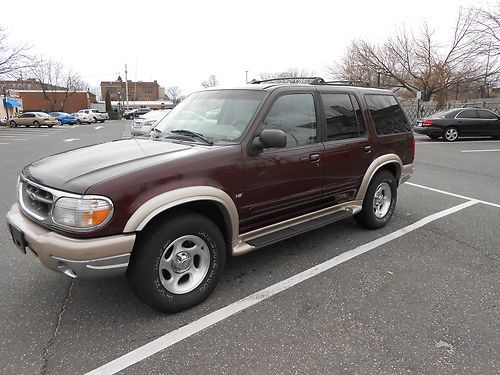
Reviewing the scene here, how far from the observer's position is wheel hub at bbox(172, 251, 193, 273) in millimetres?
2912

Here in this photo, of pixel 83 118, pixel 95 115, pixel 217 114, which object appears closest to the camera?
pixel 217 114

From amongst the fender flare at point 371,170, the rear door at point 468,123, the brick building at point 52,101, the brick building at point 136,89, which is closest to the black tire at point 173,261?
the fender flare at point 371,170

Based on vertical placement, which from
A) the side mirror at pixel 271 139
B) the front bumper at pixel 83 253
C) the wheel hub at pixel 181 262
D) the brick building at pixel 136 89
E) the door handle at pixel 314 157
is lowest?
the wheel hub at pixel 181 262

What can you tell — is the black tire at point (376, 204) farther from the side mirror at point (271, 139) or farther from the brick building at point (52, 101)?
the brick building at point (52, 101)

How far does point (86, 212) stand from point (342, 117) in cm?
289

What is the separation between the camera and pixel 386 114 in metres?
4.79

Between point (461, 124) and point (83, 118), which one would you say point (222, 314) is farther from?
point (83, 118)

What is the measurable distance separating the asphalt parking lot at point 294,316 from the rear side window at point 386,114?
1407 mm

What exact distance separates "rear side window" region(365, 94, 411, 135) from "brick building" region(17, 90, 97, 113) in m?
75.0

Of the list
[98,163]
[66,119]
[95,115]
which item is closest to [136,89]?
[95,115]

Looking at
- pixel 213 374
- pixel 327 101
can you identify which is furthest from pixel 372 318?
pixel 327 101

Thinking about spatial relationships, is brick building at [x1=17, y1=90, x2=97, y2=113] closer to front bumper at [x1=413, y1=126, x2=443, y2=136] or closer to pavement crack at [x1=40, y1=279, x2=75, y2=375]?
front bumper at [x1=413, y1=126, x2=443, y2=136]

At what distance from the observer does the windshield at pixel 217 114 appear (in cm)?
340

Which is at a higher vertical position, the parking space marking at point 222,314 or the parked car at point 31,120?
the parked car at point 31,120
